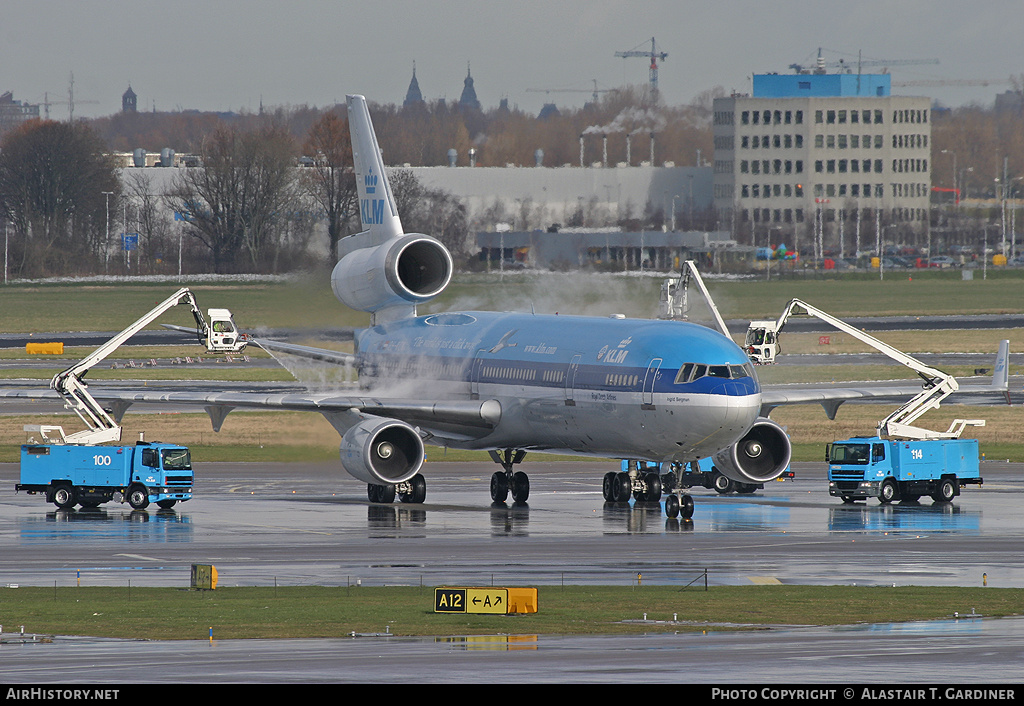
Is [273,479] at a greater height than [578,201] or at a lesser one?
lesser

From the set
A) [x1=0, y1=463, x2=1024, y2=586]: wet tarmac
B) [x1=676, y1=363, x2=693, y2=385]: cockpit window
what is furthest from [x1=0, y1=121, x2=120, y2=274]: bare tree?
[x1=676, y1=363, x2=693, y2=385]: cockpit window

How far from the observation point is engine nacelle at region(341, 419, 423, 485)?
46.6m

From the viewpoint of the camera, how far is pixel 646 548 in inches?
1481

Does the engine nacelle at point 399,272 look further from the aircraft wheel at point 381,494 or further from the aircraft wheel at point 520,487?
the aircraft wheel at point 520,487

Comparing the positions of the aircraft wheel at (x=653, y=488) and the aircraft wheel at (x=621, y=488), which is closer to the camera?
the aircraft wheel at (x=653, y=488)

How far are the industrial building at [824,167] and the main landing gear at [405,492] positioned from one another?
142m

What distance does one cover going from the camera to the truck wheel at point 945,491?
162ft

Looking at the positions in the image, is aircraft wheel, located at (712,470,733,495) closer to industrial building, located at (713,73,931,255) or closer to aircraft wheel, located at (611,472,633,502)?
aircraft wheel, located at (611,472,633,502)

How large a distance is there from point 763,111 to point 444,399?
151723mm

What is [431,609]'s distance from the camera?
27703 mm

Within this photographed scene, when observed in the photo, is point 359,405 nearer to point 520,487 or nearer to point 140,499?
point 520,487

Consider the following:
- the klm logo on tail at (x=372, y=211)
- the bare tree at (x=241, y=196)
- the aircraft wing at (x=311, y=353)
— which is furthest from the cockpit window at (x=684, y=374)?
the bare tree at (x=241, y=196)
